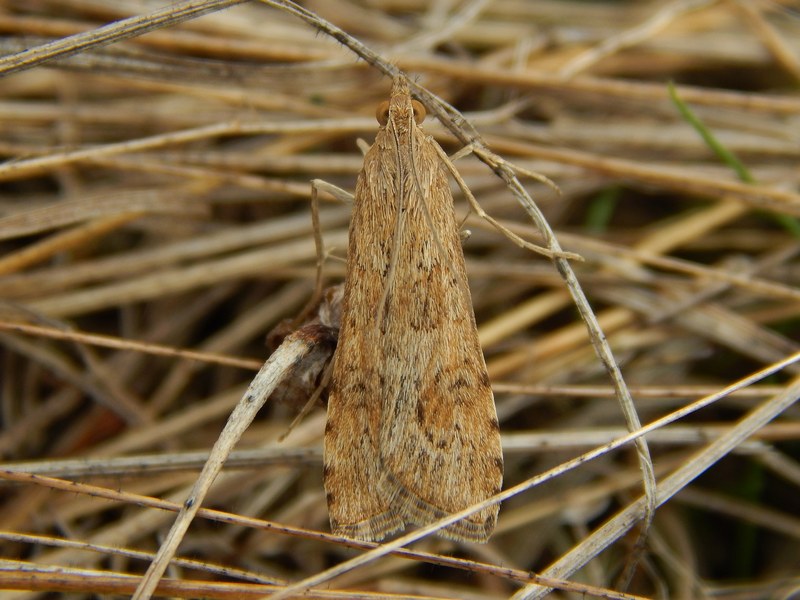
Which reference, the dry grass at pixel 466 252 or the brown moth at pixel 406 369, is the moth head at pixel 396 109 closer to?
the brown moth at pixel 406 369

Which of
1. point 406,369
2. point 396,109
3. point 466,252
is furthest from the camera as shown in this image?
point 466,252

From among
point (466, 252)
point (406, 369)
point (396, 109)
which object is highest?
point (466, 252)

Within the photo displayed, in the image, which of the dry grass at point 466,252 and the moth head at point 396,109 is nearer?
the moth head at point 396,109

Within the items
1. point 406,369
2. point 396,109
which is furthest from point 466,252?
point 406,369

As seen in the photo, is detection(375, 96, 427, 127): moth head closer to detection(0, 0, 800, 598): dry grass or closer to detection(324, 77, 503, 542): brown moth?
detection(324, 77, 503, 542): brown moth

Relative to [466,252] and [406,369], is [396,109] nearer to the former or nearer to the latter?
[406,369]

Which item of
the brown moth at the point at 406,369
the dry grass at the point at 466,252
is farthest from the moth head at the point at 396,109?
the dry grass at the point at 466,252

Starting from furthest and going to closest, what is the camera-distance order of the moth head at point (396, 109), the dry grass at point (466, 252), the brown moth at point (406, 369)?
the dry grass at point (466, 252) → the moth head at point (396, 109) → the brown moth at point (406, 369)
